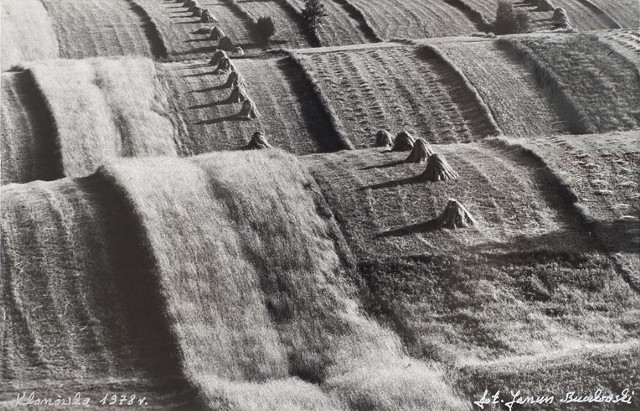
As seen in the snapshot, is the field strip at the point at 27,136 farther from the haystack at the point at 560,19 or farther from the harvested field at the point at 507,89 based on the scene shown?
the haystack at the point at 560,19

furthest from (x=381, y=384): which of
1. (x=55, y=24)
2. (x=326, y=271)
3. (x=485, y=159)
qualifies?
(x=55, y=24)

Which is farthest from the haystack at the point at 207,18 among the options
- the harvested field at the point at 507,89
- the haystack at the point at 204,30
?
the harvested field at the point at 507,89

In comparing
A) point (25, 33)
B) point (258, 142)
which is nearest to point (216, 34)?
point (25, 33)

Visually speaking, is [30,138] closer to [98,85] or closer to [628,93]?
Answer: [98,85]

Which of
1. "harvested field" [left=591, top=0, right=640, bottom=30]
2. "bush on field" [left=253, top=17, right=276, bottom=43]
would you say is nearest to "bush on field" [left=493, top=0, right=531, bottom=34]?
"harvested field" [left=591, top=0, right=640, bottom=30]

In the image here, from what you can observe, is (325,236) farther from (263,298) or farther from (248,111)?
(248,111)

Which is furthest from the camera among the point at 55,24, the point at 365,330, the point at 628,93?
the point at 55,24

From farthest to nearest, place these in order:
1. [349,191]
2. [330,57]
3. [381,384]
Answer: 1. [330,57]
2. [349,191]
3. [381,384]
